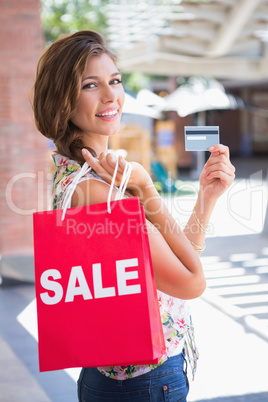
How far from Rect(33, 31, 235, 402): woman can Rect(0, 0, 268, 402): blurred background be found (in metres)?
0.49

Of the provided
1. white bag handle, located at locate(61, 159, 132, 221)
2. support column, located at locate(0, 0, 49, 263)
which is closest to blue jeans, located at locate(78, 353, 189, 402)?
white bag handle, located at locate(61, 159, 132, 221)

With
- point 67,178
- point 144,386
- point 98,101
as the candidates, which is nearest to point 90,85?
point 98,101

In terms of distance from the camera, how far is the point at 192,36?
11.3 meters

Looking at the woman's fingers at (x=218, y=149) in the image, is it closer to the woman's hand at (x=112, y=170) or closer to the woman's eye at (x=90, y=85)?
the woman's hand at (x=112, y=170)

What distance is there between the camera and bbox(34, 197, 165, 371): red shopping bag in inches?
52.0

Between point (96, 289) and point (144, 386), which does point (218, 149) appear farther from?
point (144, 386)

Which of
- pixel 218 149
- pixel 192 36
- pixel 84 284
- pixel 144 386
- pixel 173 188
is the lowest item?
pixel 144 386

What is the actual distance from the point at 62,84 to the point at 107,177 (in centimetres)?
31

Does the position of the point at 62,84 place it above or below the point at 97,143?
above

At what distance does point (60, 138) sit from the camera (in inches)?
61.6

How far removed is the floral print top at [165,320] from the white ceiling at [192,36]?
832 cm

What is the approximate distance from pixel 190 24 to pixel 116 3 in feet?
6.00

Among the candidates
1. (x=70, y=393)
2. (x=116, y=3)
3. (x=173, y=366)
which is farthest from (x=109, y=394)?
(x=116, y=3)

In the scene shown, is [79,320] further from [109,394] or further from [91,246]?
[109,394]
